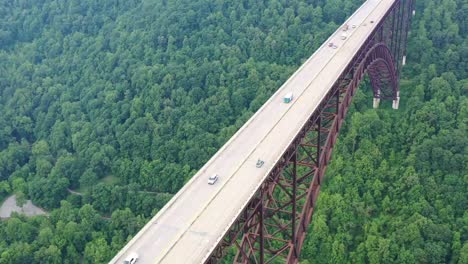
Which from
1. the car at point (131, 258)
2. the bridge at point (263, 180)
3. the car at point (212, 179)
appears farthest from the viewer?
the car at point (212, 179)

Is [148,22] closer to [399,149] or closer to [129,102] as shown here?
[129,102]

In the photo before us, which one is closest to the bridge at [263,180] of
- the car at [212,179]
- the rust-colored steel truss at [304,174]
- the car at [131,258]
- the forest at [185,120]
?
the rust-colored steel truss at [304,174]

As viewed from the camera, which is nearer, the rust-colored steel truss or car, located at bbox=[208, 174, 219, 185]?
the rust-colored steel truss

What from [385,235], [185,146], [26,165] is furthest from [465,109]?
[26,165]

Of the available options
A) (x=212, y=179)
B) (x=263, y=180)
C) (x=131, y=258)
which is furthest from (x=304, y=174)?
(x=131, y=258)

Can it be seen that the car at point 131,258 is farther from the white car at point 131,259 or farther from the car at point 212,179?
the car at point 212,179

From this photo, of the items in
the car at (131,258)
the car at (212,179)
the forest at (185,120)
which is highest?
the car at (212,179)

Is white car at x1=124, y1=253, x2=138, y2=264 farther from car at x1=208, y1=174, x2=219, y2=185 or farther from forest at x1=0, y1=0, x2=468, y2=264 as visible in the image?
forest at x1=0, y1=0, x2=468, y2=264

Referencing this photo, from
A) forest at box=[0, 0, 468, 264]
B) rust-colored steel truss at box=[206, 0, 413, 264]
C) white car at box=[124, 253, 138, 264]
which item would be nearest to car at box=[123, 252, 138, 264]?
white car at box=[124, 253, 138, 264]
